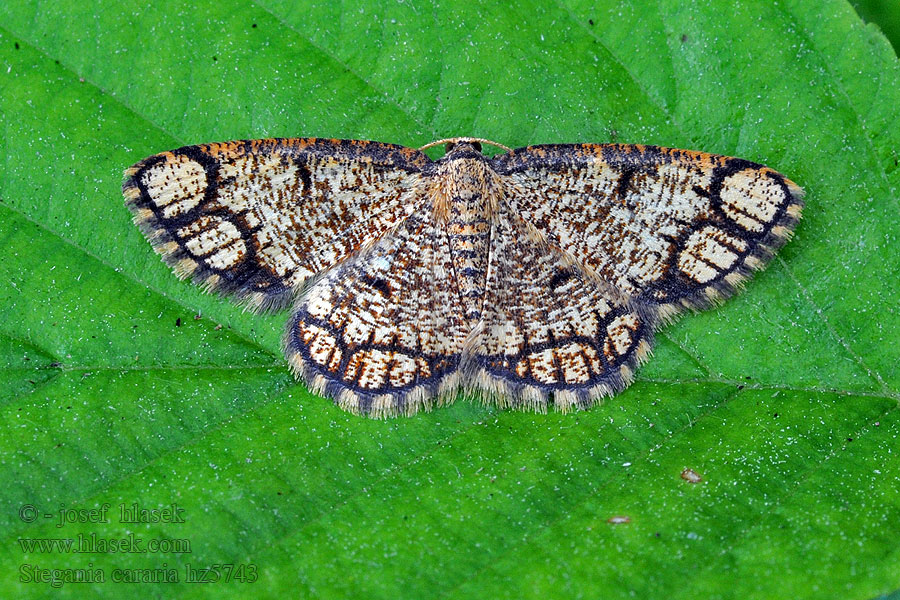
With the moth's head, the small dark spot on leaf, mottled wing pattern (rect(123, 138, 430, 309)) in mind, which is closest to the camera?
the small dark spot on leaf

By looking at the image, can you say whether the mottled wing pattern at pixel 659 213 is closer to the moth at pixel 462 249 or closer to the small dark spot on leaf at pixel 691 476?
the moth at pixel 462 249

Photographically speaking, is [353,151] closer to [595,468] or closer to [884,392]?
[595,468]

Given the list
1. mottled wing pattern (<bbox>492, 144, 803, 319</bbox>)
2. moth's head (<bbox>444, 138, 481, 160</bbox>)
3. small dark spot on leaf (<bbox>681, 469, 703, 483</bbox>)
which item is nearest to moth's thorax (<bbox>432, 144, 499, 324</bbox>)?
moth's head (<bbox>444, 138, 481, 160</bbox>)

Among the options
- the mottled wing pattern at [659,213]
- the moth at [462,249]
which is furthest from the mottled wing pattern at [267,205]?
the mottled wing pattern at [659,213]

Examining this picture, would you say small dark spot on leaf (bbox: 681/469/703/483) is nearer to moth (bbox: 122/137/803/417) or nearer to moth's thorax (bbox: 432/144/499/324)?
moth (bbox: 122/137/803/417)

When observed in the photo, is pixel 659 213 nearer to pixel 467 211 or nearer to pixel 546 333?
pixel 546 333

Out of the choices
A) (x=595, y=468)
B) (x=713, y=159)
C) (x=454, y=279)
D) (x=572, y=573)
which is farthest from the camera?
(x=454, y=279)

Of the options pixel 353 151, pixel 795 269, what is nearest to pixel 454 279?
pixel 353 151
